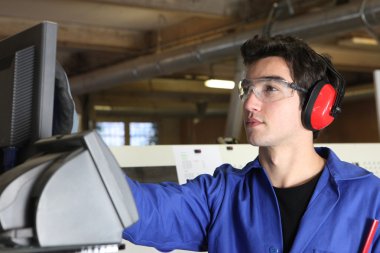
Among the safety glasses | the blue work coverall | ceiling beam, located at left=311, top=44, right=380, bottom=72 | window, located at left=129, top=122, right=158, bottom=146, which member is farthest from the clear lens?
window, located at left=129, top=122, right=158, bottom=146

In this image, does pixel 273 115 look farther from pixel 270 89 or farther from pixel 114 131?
pixel 114 131

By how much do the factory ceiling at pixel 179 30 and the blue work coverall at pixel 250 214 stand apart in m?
2.11

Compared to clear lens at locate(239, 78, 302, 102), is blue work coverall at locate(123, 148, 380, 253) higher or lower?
lower

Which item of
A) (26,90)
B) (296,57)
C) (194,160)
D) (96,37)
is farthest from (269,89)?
(96,37)

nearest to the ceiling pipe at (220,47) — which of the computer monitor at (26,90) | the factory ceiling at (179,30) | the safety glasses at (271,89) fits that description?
the factory ceiling at (179,30)

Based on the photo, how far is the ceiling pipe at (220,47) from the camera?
3.30 metres

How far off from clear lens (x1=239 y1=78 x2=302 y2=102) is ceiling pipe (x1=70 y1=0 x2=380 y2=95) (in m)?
2.01

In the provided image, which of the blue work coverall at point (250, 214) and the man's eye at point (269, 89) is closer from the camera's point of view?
the blue work coverall at point (250, 214)

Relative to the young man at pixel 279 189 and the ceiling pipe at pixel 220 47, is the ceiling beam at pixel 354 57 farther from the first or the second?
the young man at pixel 279 189

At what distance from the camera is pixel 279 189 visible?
4.68 ft

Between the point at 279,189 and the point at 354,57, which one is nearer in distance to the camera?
the point at 279,189

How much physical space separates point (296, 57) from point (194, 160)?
1.03 metres

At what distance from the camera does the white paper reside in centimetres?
233

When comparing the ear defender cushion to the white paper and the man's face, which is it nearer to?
the man's face
